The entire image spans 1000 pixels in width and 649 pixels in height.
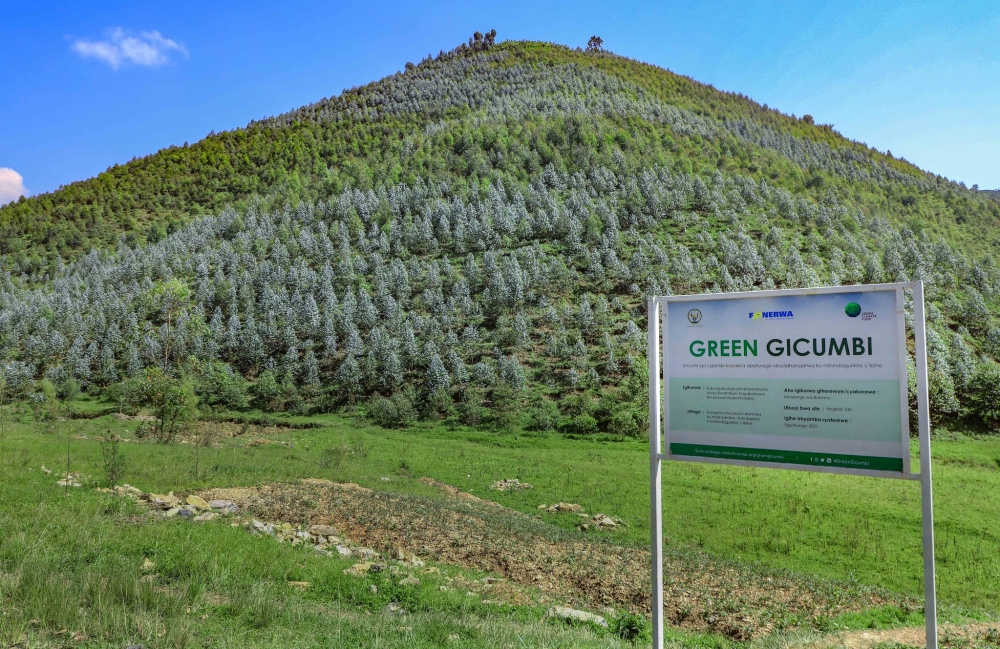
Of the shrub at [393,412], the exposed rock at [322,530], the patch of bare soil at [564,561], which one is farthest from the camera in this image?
the shrub at [393,412]

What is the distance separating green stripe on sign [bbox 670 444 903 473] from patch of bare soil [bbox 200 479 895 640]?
168 inches

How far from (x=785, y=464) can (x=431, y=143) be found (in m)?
102

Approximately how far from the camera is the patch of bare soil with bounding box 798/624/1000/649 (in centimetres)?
611

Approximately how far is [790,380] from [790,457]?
689 mm

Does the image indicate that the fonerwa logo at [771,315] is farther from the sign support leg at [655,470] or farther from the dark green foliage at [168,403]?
the dark green foliage at [168,403]

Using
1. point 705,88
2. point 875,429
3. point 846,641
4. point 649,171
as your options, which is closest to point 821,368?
point 875,429

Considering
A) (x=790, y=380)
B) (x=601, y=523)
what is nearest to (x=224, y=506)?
(x=601, y=523)

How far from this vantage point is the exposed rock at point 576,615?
6.88 metres

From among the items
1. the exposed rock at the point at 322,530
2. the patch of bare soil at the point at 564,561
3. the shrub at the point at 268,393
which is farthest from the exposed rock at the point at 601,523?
the shrub at the point at 268,393

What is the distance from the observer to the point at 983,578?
12.4 m

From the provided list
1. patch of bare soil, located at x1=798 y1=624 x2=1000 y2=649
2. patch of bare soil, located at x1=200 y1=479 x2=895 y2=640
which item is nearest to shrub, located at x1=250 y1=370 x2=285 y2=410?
patch of bare soil, located at x1=200 y1=479 x2=895 y2=640

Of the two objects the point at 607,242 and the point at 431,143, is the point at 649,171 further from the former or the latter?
the point at 431,143

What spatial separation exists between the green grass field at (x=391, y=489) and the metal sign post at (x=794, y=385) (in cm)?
276

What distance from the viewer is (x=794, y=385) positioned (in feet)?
15.5
